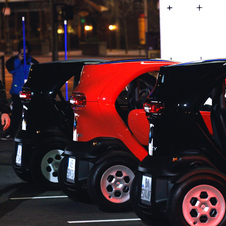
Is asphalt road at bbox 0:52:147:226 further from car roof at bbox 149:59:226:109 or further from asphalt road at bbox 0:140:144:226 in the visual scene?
car roof at bbox 149:59:226:109

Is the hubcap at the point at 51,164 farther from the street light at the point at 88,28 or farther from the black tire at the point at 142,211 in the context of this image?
the street light at the point at 88,28

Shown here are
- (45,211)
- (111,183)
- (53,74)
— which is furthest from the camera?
(53,74)

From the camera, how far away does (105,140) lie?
6262mm

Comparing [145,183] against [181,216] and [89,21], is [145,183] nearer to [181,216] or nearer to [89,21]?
[181,216]

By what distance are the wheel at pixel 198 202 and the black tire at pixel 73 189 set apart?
1538 mm

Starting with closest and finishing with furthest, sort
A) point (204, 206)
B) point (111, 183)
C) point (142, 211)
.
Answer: point (204, 206)
point (142, 211)
point (111, 183)

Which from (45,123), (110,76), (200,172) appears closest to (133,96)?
(110,76)

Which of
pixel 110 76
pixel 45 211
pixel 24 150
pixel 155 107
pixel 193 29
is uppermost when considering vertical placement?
pixel 193 29

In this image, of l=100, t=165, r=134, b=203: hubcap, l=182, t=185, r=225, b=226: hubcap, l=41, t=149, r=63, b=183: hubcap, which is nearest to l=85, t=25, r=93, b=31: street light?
l=41, t=149, r=63, b=183: hubcap

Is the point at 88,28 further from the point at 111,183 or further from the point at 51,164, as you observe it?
the point at 111,183

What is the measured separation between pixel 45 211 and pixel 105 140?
99 cm

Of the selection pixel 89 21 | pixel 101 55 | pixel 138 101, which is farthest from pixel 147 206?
pixel 89 21

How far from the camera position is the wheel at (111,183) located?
6082mm

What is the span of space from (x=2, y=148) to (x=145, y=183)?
6.40 metres
